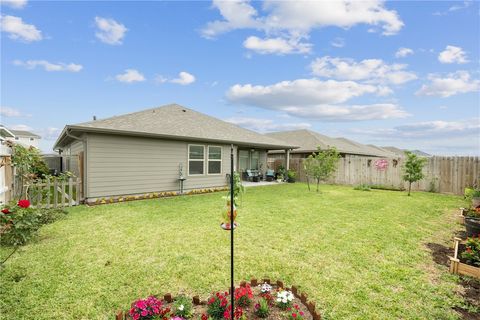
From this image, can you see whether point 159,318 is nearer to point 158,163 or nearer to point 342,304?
point 342,304

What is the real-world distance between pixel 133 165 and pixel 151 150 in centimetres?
95

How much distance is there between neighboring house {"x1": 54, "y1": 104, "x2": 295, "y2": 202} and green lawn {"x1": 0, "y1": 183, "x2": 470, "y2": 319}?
2111mm

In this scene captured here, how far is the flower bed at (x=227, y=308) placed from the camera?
2.16m

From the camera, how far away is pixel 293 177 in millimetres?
16734

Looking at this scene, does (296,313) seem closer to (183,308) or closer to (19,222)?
(183,308)

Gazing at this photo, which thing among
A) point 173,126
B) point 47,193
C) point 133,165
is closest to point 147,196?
point 133,165

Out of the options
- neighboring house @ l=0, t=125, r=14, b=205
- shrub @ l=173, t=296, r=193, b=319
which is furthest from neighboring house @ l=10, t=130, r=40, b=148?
shrub @ l=173, t=296, r=193, b=319

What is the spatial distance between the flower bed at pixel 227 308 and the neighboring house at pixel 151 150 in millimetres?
7218

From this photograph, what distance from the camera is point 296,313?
7.03 feet

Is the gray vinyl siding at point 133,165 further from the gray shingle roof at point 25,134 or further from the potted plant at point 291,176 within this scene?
the gray shingle roof at point 25,134

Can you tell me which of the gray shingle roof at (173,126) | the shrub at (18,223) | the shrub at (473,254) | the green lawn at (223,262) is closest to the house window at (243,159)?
the gray shingle roof at (173,126)

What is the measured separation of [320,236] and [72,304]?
14.4 ft

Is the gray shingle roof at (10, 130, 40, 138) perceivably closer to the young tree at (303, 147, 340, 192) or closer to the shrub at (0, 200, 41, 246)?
the shrub at (0, 200, 41, 246)

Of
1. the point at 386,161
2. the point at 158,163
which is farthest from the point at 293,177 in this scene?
the point at 158,163
